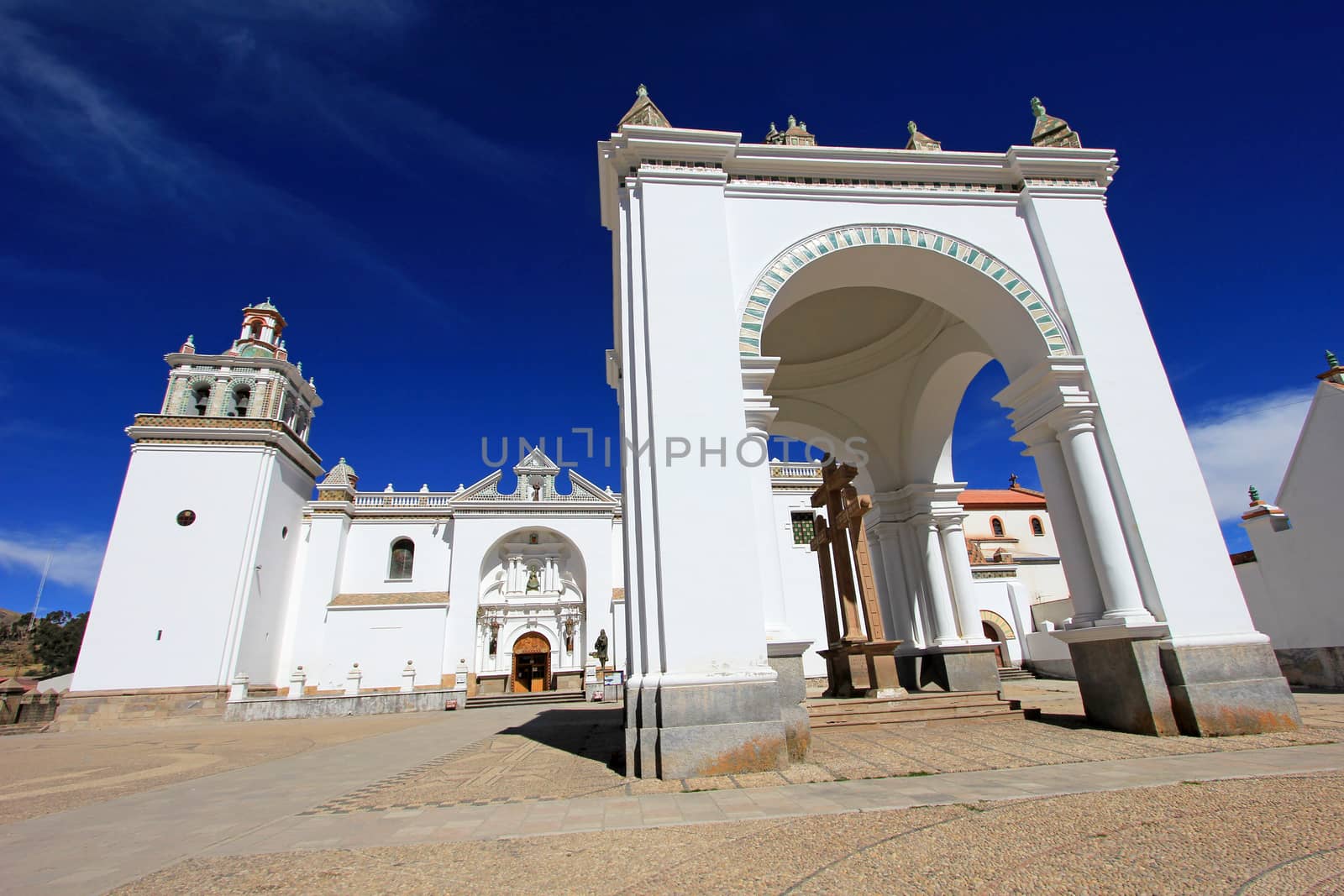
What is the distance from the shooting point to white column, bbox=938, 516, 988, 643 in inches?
358

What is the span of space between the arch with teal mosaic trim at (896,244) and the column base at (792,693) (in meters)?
2.96

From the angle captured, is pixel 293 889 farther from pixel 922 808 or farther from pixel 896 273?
pixel 896 273

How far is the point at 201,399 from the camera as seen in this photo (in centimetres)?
2123

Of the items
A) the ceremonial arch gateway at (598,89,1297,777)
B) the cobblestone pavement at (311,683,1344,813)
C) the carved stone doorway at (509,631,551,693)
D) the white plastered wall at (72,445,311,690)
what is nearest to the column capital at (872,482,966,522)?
the ceremonial arch gateway at (598,89,1297,777)

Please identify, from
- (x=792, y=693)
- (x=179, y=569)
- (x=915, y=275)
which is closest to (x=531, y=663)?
(x=179, y=569)

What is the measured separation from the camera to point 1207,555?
5770 millimetres

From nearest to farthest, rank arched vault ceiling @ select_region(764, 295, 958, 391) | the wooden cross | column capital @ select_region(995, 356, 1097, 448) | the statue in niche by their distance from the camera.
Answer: column capital @ select_region(995, 356, 1097, 448)
the wooden cross
arched vault ceiling @ select_region(764, 295, 958, 391)
the statue in niche

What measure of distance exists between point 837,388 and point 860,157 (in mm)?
4134

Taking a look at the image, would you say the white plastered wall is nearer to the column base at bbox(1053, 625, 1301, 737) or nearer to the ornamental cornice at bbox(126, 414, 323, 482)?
the ornamental cornice at bbox(126, 414, 323, 482)

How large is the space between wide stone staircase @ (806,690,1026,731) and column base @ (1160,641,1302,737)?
6.05 ft

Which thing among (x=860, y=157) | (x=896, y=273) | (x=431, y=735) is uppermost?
(x=860, y=157)

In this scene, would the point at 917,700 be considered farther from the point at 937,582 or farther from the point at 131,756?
the point at 131,756

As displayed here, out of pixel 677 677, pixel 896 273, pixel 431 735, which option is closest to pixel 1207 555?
pixel 896 273

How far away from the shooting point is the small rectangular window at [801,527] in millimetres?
23875
